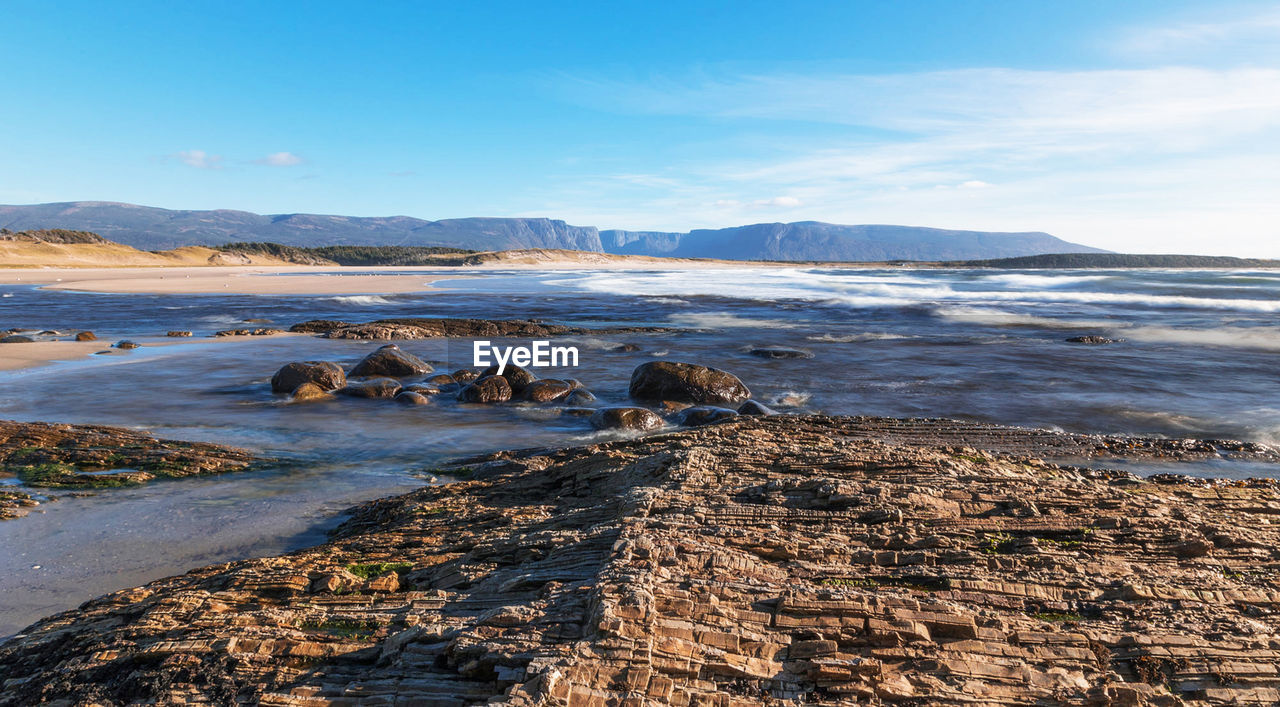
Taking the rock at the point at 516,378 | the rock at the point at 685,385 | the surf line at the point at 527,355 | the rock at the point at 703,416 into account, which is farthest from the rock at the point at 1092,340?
the rock at the point at 516,378

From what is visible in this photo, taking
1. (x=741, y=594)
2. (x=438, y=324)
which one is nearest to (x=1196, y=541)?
(x=741, y=594)

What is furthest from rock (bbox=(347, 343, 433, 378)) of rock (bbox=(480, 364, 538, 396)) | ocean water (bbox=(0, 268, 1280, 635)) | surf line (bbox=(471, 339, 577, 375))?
surf line (bbox=(471, 339, 577, 375))

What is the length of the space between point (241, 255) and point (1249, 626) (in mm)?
121378

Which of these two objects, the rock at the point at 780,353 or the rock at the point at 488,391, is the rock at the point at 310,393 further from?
the rock at the point at 780,353

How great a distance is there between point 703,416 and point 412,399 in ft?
18.7

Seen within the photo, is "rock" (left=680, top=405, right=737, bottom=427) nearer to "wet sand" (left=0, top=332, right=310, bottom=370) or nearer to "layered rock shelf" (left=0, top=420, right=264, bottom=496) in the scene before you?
"layered rock shelf" (left=0, top=420, right=264, bottom=496)

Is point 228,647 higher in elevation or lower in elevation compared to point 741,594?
lower

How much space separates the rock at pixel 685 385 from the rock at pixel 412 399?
4087 millimetres

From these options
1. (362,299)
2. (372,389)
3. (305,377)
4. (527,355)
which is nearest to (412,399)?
(372,389)

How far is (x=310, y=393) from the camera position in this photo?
14.0m

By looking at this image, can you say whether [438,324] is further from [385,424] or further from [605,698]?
[605,698]

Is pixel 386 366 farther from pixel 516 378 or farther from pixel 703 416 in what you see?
pixel 703 416

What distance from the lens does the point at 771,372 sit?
18.1 metres

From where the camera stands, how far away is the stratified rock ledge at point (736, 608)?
350 centimetres
